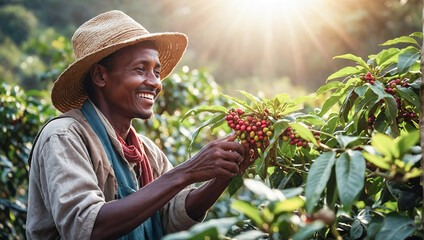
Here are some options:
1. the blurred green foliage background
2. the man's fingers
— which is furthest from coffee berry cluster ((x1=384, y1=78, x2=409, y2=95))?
the blurred green foliage background

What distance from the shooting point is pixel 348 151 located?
42.0 inches

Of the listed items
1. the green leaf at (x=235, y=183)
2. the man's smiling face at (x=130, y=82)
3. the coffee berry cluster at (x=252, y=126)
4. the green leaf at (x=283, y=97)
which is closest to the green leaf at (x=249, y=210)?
the coffee berry cluster at (x=252, y=126)

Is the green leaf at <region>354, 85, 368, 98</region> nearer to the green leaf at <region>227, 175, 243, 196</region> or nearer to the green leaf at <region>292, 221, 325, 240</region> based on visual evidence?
the green leaf at <region>227, 175, 243, 196</region>

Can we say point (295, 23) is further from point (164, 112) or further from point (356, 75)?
point (356, 75)

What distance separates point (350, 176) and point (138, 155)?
3.89 ft

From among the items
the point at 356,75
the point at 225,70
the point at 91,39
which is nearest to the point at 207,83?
the point at 91,39

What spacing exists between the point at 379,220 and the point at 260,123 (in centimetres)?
44

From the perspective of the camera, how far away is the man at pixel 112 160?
1.52m

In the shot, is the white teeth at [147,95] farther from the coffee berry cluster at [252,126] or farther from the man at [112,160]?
the coffee berry cluster at [252,126]

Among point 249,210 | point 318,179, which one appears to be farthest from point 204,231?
point 318,179

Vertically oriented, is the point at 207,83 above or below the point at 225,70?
above

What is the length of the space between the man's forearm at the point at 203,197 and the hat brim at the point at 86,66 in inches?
26.9

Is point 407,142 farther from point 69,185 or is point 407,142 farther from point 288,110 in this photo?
point 69,185

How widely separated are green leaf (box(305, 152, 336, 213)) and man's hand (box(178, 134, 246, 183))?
470 mm
